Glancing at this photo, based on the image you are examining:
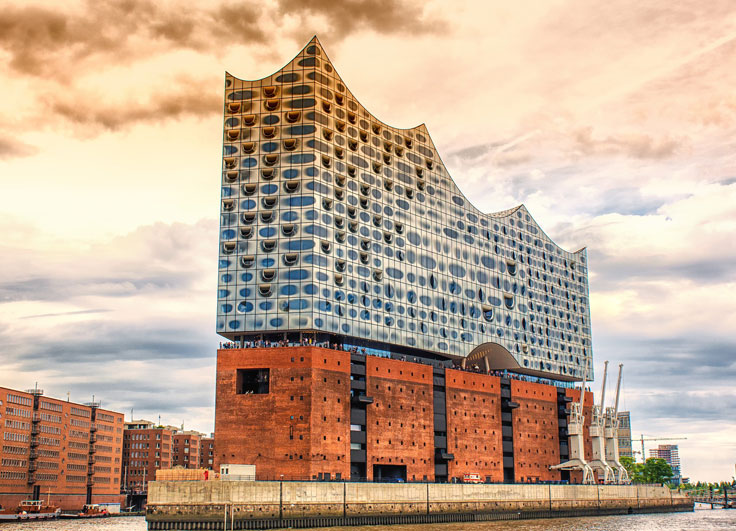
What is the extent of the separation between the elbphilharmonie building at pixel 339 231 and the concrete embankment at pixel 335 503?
59.1 ft

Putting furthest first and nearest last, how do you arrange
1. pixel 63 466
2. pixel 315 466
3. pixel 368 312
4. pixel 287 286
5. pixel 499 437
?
pixel 63 466, pixel 499 437, pixel 368 312, pixel 287 286, pixel 315 466

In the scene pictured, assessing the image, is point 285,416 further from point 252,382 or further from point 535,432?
point 535,432

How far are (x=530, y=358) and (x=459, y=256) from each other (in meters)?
22.5

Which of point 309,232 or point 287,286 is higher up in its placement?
point 309,232

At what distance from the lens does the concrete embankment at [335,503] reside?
76.6 m

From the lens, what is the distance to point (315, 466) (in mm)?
87625

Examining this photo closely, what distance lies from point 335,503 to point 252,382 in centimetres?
1644

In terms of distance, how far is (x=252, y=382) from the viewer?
92438mm

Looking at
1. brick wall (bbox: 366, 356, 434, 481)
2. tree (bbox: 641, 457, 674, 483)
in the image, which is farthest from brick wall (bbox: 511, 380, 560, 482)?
Answer: tree (bbox: 641, 457, 674, 483)

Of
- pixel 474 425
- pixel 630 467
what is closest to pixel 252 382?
pixel 474 425

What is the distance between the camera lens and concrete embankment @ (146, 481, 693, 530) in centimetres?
7656

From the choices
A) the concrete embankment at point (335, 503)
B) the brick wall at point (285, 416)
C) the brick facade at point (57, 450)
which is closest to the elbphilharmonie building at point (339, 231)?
the brick wall at point (285, 416)

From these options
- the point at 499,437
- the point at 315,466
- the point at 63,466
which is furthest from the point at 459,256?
the point at 63,466

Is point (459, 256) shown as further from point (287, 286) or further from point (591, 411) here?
point (591, 411)
